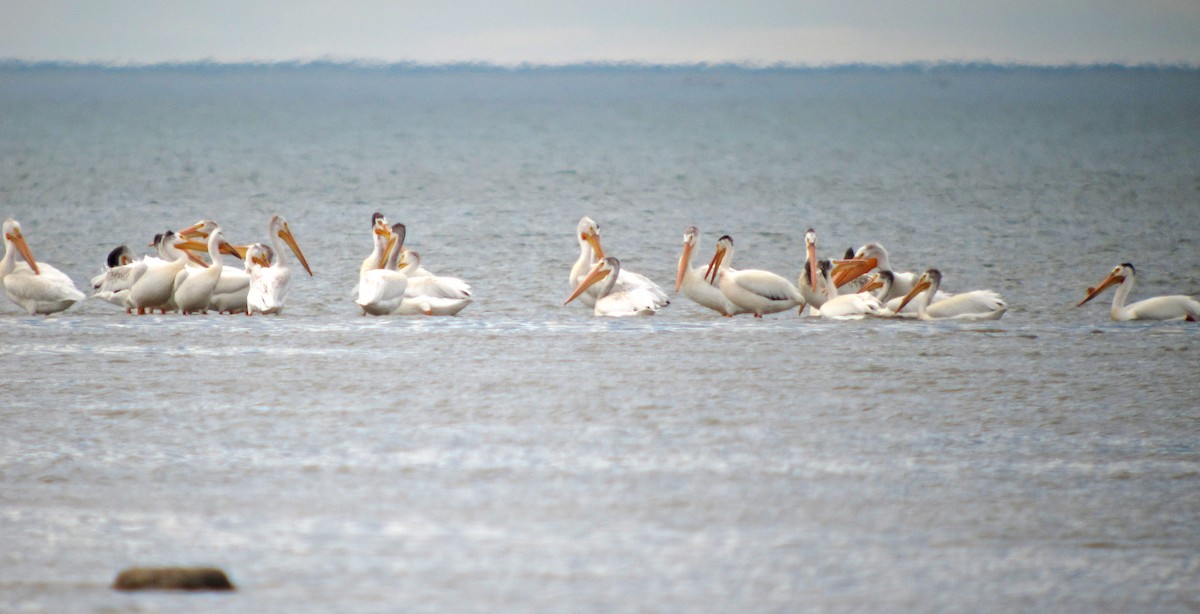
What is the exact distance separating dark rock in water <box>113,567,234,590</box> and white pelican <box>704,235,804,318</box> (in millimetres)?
6649

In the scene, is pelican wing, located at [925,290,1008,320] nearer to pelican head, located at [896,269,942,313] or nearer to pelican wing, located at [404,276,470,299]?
pelican head, located at [896,269,942,313]

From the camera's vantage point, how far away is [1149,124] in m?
85.3

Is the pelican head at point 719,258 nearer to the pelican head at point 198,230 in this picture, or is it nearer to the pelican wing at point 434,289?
the pelican wing at point 434,289

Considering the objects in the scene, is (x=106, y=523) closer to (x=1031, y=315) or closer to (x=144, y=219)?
(x=1031, y=315)

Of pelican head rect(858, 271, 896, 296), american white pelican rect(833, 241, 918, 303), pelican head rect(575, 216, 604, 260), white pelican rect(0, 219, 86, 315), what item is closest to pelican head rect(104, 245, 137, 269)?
white pelican rect(0, 219, 86, 315)

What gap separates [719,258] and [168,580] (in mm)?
7706

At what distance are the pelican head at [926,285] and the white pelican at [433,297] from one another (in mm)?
3029

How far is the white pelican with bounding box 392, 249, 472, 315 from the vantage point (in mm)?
10445

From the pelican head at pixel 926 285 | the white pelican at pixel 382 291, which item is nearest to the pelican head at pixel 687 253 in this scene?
the pelican head at pixel 926 285

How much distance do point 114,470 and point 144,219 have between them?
735 inches

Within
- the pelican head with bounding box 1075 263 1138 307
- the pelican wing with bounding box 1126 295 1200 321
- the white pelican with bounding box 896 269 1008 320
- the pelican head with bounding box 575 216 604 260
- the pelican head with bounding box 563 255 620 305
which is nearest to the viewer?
the pelican wing with bounding box 1126 295 1200 321

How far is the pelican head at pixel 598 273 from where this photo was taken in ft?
35.7

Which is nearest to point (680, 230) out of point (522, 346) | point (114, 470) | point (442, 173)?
point (522, 346)

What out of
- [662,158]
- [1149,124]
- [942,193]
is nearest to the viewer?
[942,193]
